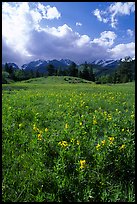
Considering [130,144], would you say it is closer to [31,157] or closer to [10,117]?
[31,157]

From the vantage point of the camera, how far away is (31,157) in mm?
5574

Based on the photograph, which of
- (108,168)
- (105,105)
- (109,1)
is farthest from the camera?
(105,105)

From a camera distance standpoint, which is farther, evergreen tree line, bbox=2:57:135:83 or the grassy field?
evergreen tree line, bbox=2:57:135:83

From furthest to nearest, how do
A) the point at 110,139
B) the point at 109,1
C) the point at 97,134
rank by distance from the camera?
the point at 97,134 → the point at 110,139 → the point at 109,1

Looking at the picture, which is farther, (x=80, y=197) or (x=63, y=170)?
(x=63, y=170)

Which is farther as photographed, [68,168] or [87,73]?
[87,73]

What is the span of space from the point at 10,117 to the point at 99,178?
15.0ft

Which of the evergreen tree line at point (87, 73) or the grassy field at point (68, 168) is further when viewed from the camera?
the evergreen tree line at point (87, 73)

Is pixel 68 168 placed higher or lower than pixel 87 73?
lower

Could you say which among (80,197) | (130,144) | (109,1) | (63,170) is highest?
(109,1)

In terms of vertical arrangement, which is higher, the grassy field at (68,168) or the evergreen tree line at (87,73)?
the evergreen tree line at (87,73)

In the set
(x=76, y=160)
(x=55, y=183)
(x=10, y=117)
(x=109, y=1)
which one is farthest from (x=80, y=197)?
(x=10, y=117)

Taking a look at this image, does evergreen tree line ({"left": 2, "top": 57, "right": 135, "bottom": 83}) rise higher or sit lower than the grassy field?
→ higher

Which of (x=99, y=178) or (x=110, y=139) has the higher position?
(x=110, y=139)
